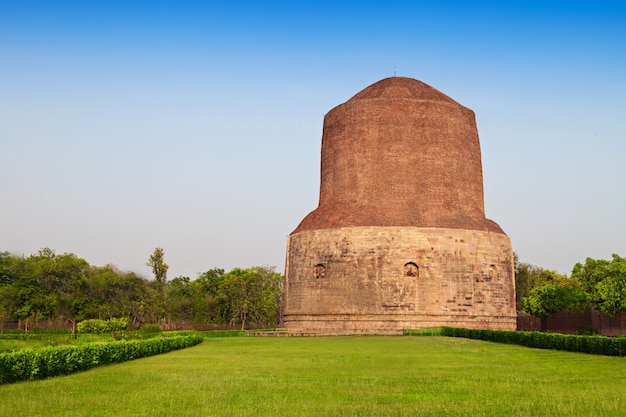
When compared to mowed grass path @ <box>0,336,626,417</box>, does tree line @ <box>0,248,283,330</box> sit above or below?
above

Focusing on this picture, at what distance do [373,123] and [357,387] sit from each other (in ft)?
78.6

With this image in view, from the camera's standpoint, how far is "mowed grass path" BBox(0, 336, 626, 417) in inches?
283

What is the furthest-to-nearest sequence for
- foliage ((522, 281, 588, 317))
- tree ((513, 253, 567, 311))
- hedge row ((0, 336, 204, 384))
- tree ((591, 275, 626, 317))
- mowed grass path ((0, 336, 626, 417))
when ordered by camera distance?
1. tree ((513, 253, 567, 311))
2. foliage ((522, 281, 588, 317))
3. tree ((591, 275, 626, 317))
4. hedge row ((0, 336, 204, 384))
5. mowed grass path ((0, 336, 626, 417))

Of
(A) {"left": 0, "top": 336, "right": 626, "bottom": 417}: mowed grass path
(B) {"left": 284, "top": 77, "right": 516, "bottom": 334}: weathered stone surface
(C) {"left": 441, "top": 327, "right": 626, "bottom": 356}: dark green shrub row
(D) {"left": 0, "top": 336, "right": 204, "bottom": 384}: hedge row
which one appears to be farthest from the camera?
(B) {"left": 284, "top": 77, "right": 516, "bottom": 334}: weathered stone surface

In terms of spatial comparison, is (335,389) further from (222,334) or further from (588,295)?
(588,295)

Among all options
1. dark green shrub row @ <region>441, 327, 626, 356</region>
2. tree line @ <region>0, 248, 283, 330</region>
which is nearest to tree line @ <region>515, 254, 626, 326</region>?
dark green shrub row @ <region>441, 327, 626, 356</region>

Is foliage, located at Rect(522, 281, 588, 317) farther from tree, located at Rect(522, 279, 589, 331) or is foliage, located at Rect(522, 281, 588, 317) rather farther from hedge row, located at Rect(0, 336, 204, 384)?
hedge row, located at Rect(0, 336, 204, 384)

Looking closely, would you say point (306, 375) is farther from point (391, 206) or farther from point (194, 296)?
point (194, 296)

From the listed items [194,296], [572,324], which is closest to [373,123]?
[572,324]

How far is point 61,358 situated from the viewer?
35.8 feet

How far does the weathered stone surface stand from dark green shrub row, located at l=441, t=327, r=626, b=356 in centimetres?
553

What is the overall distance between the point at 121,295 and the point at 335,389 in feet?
133

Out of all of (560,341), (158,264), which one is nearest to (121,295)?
(158,264)

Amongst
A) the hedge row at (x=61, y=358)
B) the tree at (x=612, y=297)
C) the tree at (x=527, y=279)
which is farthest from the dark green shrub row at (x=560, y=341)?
the tree at (x=527, y=279)
